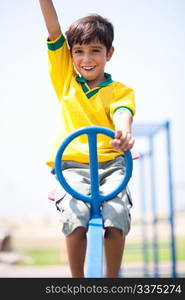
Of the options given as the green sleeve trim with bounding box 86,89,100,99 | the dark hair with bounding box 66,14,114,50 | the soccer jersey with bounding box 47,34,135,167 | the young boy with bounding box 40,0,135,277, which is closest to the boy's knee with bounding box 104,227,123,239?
the young boy with bounding box 40,0,135,277

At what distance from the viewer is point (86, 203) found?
1.22m

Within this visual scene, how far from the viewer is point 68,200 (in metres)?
1.24

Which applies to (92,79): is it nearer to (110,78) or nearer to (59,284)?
(110,78)

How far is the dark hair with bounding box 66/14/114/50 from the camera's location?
4.40 ft

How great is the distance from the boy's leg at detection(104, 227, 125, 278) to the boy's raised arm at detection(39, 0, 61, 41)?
0.62 meters

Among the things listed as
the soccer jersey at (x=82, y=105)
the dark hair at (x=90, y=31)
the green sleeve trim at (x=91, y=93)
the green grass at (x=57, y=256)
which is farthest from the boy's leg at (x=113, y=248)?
the green grass at (x=57, y=256)

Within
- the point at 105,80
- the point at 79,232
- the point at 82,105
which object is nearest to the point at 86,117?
the point at 82,105

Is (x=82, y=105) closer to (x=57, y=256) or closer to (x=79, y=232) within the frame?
(x=79, y=232)

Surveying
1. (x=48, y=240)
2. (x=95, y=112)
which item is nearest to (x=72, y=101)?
(x=95, y=112)

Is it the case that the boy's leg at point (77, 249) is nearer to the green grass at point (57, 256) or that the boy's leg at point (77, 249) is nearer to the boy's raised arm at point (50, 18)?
the boy's raised arm at point (50, 18)

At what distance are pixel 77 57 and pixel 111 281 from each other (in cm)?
64

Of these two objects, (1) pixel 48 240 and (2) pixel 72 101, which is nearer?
(2) pixel 72 101

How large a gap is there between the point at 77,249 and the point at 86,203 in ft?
0.40

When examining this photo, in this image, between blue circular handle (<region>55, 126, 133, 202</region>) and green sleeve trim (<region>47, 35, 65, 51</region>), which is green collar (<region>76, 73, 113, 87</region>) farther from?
blue circular handle (<region>55, 126, 133, 202</region>)
